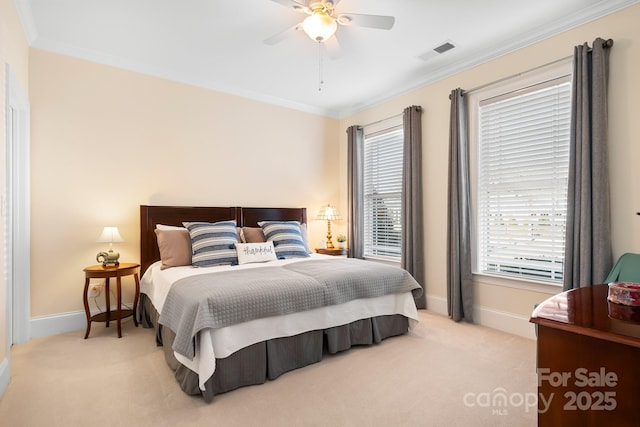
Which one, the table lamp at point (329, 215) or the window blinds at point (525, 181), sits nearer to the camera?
the window blinds at point (525, 181)

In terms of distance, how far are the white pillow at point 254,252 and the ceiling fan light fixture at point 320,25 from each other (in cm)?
208

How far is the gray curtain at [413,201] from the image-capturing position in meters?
3.98

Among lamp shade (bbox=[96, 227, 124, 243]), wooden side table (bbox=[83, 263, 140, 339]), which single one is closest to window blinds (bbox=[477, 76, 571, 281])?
wooden side table (bbox=[83, 263, 140, 339])

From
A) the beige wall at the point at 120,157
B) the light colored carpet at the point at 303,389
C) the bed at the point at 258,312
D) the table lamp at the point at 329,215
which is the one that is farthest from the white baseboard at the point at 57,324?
the table lamp at the point at 329,215

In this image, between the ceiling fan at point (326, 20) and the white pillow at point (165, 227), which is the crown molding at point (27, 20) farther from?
the ceiling fan at point (326, 20)

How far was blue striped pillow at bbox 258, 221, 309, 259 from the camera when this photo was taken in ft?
12.4

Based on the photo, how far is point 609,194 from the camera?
2541 millimetres

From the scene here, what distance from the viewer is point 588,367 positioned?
108 centimetres

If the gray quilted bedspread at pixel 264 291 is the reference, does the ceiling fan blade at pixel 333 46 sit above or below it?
above

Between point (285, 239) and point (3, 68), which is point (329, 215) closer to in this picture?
point (285, 239)

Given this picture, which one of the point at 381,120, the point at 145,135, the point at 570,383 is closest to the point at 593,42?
the point at 381,120

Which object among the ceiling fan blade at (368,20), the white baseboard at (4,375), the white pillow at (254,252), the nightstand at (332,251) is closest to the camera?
the white baseboard at (4,375)

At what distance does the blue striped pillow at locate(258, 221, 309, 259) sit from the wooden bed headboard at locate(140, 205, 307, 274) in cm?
35

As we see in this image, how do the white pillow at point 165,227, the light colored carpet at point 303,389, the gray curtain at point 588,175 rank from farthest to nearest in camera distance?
the white pillow at point 165,227 < the gray curtain at point 588,175 < the light colored carpet at point 303,389
